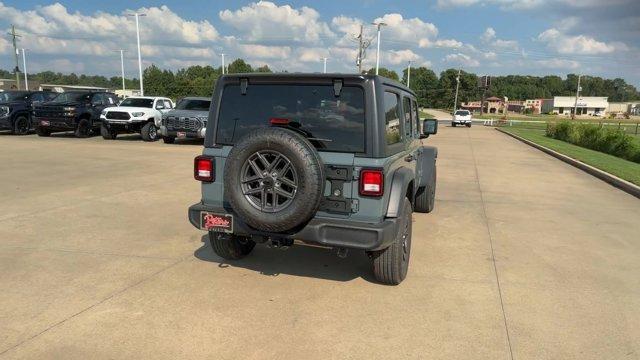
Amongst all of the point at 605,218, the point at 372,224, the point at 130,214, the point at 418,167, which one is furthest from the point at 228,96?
the point at 605,218

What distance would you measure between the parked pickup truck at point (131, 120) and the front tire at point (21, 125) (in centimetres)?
415

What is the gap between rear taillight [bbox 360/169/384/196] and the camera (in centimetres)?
368

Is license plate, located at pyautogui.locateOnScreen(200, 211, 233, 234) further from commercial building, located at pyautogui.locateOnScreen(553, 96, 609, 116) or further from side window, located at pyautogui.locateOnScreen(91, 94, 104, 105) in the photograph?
commercial building, located at pyautogui.locateOnScreen(553, 96, 609, 116)

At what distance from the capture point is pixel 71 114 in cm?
1883

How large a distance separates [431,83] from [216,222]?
157m

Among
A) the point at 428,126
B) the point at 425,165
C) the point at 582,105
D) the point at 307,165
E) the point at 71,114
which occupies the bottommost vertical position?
the point at 425,165

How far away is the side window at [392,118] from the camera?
3992 millimetres

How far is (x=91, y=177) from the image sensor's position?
977 centimetres

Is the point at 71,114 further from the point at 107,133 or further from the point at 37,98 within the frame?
the point at 37,98

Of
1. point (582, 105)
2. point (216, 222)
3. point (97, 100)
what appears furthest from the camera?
point (582, 105)

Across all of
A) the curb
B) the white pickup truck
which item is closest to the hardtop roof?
the curb

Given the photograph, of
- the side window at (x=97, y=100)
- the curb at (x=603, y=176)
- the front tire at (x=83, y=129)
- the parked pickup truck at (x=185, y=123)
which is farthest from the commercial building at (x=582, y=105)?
the front tire at (x=83, y=129)

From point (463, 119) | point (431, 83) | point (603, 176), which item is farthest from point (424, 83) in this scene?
point (603, 176)

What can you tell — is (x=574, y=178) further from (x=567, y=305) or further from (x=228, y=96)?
(x=228, y=96)
